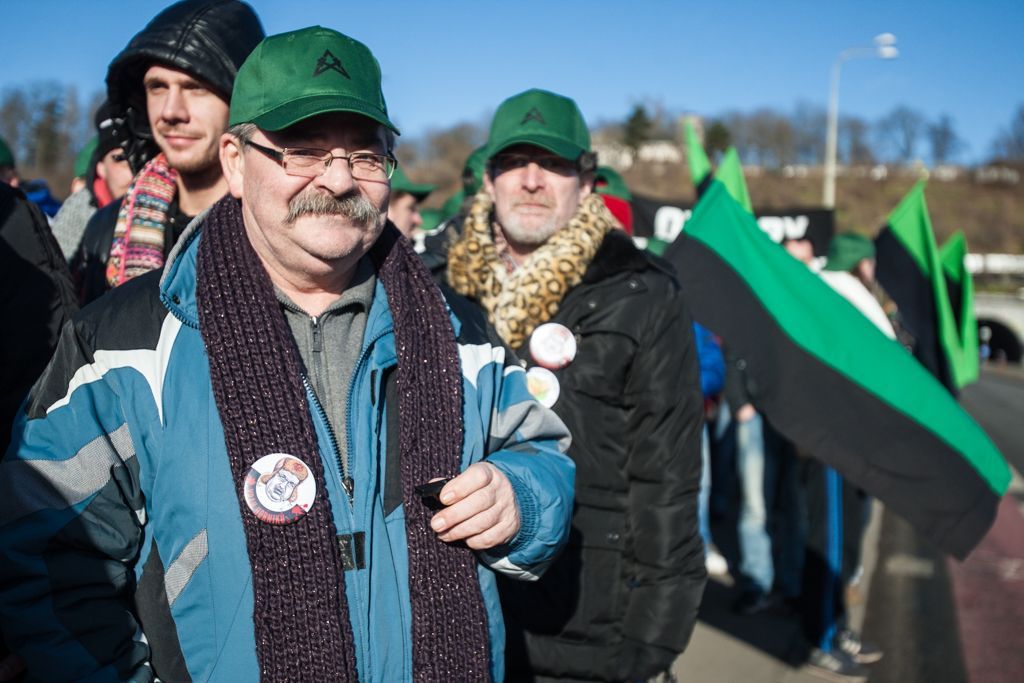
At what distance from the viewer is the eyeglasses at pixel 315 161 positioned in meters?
1.90

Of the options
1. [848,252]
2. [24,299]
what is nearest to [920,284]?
[848,252]

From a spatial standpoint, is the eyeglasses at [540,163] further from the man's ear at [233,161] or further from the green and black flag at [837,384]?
the man's ear at [233,161]

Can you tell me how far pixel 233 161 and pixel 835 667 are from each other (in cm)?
435

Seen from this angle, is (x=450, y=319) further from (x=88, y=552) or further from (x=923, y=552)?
(x=923, y=552)

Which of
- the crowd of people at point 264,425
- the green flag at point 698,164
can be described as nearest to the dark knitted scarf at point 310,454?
the crowd of people at point 264,425

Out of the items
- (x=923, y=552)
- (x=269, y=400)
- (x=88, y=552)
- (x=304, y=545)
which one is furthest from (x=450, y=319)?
(x=923, y=552)

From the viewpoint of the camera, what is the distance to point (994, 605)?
620 cm

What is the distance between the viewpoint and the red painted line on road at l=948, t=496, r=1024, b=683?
200 inches

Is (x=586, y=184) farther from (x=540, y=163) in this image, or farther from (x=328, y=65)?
(x=328, y=65)

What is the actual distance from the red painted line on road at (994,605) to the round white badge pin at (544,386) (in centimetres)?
355

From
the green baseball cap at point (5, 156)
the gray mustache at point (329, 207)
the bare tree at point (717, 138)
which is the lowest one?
the gray mustache at point (329, 207)

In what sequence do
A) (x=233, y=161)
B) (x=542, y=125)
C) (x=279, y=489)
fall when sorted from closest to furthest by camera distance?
1. (x=279, y=489)
2. (x=233, y=161)
3. (x=542, y=125)

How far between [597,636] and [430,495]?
50.1 inches

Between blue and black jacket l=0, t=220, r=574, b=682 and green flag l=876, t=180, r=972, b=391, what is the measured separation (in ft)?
17.6
